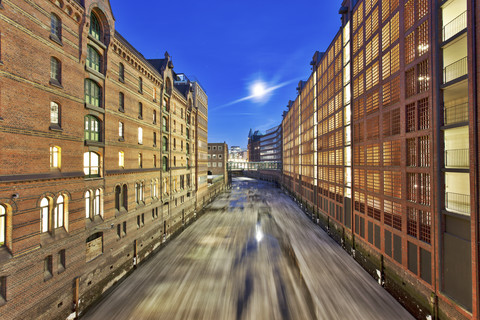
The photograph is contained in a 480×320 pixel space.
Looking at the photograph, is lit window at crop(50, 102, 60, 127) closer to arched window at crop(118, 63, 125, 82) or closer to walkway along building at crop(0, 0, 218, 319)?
walkway along building at crop(0, 0, 218, 319)

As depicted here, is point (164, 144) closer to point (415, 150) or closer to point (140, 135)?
point (140, 135)

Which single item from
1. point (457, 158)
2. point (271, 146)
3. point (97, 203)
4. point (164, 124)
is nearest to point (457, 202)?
point (457, 158)

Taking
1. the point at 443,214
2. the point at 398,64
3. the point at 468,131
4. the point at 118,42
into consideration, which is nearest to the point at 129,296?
the point at 118,42

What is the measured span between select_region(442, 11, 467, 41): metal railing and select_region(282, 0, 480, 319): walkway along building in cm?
5

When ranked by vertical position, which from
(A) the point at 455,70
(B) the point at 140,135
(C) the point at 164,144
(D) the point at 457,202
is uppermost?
(A) the point at 455,70

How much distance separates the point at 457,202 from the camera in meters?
10.5

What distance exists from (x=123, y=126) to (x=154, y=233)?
42.3ft

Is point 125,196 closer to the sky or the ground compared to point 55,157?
closer to the ground

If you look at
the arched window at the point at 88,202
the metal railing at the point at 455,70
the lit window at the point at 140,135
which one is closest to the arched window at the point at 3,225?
the arched window at the point at 88,202

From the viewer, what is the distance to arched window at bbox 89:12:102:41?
14.2 metres

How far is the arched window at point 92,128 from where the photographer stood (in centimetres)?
1368

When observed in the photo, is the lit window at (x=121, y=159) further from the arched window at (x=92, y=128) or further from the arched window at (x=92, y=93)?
the arched window at (x=92, y=93)

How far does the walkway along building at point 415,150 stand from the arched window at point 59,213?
22684 millimetres

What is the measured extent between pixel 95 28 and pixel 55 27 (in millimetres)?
3918
